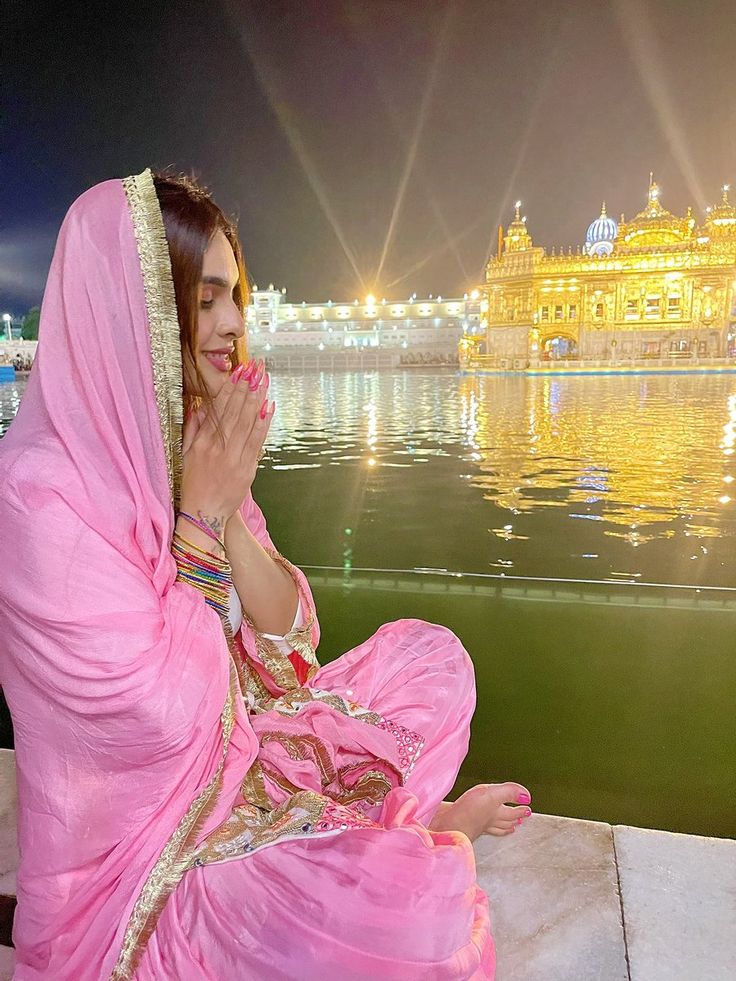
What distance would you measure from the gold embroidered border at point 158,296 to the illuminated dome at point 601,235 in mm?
24391

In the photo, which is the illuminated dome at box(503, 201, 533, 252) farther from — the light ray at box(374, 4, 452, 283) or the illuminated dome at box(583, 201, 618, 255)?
the light ray at box(374, 4, 452, 283)

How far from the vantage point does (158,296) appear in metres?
0.69

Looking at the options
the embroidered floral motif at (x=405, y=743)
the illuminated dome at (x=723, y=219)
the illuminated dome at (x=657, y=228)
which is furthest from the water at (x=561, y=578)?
the illuminated dome at (x=657, y=228)

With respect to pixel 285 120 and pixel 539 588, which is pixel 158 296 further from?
pixel 285 120

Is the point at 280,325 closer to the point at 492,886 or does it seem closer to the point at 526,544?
the point at 526,544

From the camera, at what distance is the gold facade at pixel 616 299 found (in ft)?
56.0

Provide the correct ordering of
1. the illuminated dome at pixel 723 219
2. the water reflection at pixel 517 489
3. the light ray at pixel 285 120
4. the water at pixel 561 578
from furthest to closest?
the illuminated dome at pixel 723 219
the light ray at pixel 285 120
the water reflection at pixel 517 489
the water at pixel 561 578

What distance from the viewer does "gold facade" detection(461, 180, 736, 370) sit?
17.1m

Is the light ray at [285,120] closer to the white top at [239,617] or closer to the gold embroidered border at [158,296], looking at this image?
the gold embroidered border at [158,296]

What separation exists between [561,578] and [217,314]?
65.9 inches

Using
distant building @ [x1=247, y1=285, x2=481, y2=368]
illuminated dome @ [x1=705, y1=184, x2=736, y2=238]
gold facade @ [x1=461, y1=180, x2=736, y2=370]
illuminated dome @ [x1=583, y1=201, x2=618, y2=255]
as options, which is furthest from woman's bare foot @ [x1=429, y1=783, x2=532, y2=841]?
distant building @ [x1=247, y1=285, x2=481, y2=368]

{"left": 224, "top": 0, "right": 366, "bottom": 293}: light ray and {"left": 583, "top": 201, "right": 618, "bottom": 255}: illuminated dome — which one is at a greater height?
{"left": 583, "top": 201, "right": 618, "bottom": 255}: illuminated dome

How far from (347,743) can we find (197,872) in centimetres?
29

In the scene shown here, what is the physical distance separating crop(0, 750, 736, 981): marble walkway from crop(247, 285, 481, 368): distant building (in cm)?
2552
